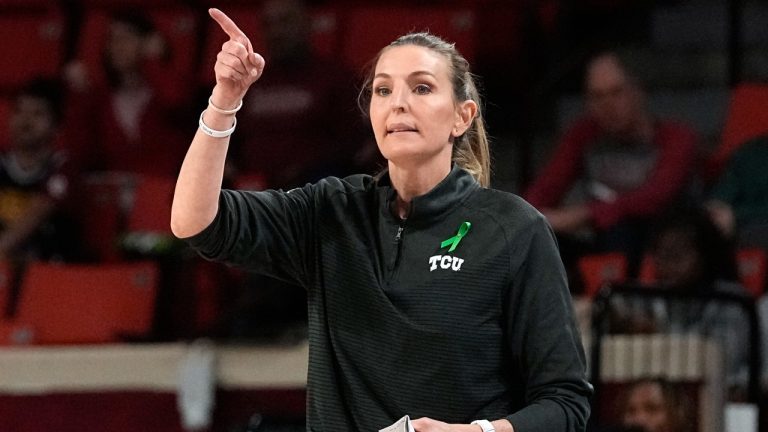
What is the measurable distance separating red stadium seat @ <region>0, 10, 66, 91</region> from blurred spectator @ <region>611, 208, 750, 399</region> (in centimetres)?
366

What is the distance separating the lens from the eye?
235 cm

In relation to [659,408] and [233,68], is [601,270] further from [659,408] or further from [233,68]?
[233,68]

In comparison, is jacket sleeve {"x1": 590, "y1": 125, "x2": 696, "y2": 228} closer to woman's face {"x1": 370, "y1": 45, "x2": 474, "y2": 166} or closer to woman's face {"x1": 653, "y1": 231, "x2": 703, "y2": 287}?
woman's face {"x1": 653, "y1": 231, "x2": 703, "y2": 287}

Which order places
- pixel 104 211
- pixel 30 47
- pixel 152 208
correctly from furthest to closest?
pixel 30 47, pixel 104 211, pixel 152 208

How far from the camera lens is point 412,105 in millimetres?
2328

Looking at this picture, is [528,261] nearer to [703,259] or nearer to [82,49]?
[703,259]

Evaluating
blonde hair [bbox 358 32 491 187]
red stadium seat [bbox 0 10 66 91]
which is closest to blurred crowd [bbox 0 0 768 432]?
red stadium seat [bbox 0 10 66 91]

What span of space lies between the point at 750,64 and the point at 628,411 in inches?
100

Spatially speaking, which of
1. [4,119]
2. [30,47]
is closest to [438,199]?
[4,119]

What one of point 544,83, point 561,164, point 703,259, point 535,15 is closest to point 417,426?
point 703,259

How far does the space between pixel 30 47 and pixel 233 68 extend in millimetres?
5641

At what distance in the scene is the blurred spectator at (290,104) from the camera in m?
6.02

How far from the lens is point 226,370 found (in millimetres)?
4984

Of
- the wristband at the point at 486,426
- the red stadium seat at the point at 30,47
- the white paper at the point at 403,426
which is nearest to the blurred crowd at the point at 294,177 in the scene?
the red stadium seat at the point at 30,47
